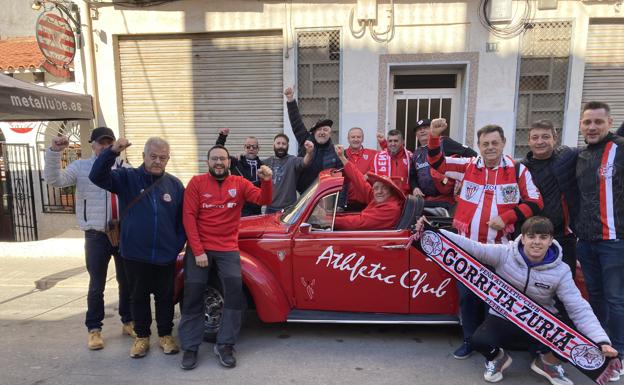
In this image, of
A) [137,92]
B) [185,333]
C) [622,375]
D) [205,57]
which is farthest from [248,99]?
[622,375]

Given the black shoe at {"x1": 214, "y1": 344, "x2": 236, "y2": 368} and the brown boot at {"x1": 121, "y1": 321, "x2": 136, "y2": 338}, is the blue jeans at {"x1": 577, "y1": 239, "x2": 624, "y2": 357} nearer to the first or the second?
the black shoe at {"x1": 214, "y1": 344, "x2": 236, "y2": 368}

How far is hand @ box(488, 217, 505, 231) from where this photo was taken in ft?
10.1

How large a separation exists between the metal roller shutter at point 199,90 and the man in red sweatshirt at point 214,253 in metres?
4.70

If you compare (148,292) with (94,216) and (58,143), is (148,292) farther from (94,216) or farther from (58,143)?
(58,143)

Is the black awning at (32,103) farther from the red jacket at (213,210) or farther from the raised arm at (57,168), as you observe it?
the red jacket at (213,210)

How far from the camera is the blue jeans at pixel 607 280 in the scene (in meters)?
2.93

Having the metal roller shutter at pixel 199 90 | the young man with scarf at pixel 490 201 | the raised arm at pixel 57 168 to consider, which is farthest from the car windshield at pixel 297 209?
the metal roller shutter at pixel 199 90

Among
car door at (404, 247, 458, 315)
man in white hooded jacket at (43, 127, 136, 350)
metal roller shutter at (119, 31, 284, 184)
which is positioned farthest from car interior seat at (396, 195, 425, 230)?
metal roller shutter at (119, 31, 284, 184)

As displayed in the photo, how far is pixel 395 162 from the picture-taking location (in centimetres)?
462

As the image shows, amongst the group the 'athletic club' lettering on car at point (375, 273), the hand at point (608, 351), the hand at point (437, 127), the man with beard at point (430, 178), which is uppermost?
the hand at point (437, 127)

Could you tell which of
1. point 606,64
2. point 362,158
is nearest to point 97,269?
point 362,158

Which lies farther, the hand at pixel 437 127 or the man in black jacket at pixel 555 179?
the hand at pixel 437 127

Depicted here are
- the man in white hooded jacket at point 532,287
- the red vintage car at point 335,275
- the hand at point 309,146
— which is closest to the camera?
the man in white hooded jacket at point 532,287

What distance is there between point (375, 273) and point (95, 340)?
2.66m
